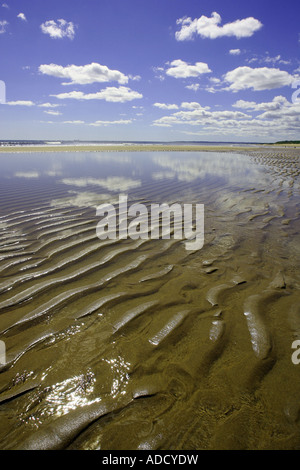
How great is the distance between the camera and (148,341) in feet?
7.86

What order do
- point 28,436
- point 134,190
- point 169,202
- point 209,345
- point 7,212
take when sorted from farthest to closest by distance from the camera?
point 134,190 < point 169,202 < point 7,212 < point 209,345 < point 28,436

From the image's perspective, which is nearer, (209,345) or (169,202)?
(209,345)

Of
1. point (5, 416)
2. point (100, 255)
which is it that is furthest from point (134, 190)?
point (5, 416)

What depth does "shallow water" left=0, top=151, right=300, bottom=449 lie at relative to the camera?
1.64 m

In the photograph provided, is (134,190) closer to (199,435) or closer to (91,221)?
(91,221)

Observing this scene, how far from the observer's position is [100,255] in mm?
4246

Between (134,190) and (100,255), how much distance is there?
18.9 feet

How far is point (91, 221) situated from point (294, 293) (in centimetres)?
451

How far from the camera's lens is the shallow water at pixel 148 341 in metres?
1.64

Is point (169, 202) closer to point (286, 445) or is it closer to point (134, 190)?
point (134, 190)
